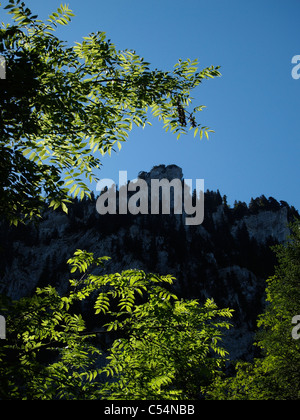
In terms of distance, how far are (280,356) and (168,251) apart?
9729cm

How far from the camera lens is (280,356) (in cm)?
1327

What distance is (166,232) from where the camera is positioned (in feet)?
380

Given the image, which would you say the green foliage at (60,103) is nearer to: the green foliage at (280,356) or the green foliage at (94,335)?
the green foliage at (94,335)

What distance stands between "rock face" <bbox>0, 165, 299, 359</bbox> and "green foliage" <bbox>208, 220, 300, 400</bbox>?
274ft

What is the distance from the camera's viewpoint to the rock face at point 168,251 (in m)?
99.6

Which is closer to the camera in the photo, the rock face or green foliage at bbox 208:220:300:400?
green foliage at bbox 208:220:300:400

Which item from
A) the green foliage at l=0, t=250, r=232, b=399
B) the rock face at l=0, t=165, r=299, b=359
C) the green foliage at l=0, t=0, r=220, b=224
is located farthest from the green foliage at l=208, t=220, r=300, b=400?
the rock face at l=0, t=165, r=299, b=359

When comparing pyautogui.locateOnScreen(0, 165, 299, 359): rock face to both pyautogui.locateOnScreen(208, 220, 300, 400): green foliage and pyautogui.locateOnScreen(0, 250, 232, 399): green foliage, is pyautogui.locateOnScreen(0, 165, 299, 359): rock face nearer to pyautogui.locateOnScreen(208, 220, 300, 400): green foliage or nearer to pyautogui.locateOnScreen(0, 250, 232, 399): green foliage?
pyautogui.locateOnScreen(208, 220, 300, 400): green foliage

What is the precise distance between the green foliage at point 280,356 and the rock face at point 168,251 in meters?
83.6

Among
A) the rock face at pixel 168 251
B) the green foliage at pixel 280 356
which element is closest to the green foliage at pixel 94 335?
the green foliage at pixel 280 356

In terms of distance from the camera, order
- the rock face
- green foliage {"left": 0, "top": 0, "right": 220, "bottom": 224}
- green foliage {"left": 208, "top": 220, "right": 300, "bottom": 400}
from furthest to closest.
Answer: the rock face, green foliage {"left": 208, "top": 220, "right": 300, "bottom": 400}, green foliage {"left": 0, "top": 0, "right": 220, "bottom": 224}

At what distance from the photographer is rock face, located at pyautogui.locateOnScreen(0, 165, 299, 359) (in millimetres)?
99562

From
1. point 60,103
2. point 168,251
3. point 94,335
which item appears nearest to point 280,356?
point 94,335

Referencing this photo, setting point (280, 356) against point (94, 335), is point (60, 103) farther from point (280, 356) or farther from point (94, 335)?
point (280, 356)
